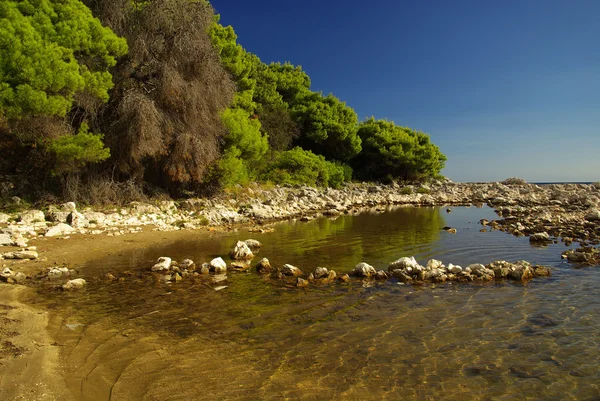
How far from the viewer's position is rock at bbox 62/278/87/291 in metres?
7.18

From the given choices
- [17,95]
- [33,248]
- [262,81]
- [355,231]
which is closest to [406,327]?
[33,248]

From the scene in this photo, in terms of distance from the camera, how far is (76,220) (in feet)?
41.7

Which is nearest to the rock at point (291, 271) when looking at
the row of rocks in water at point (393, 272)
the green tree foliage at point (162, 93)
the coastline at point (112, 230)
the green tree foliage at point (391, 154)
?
the row of rocks in water at point (393, 272)

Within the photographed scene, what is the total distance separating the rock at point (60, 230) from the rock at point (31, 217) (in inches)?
41.7

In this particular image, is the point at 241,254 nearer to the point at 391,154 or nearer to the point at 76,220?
the point at 76,220

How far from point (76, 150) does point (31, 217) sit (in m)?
2.63

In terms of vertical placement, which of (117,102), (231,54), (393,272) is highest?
(231,54)

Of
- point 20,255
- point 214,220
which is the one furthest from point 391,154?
point 20,255

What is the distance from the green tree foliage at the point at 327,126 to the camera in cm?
3753

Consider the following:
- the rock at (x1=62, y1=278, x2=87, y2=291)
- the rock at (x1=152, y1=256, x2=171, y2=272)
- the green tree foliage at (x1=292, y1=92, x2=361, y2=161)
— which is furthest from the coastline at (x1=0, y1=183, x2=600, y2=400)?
the green tree foliage at (x1=292, y1=92, x2=361, y2=161)

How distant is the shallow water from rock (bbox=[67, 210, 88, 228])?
444cm

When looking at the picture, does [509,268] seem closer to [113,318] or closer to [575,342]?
[575,342]

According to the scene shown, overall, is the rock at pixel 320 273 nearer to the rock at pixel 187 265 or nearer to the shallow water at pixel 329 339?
the shallow water at pixel 329 339

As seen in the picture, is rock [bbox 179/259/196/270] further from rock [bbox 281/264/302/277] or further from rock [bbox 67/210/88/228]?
rock [bbox 67/210/88/228]
